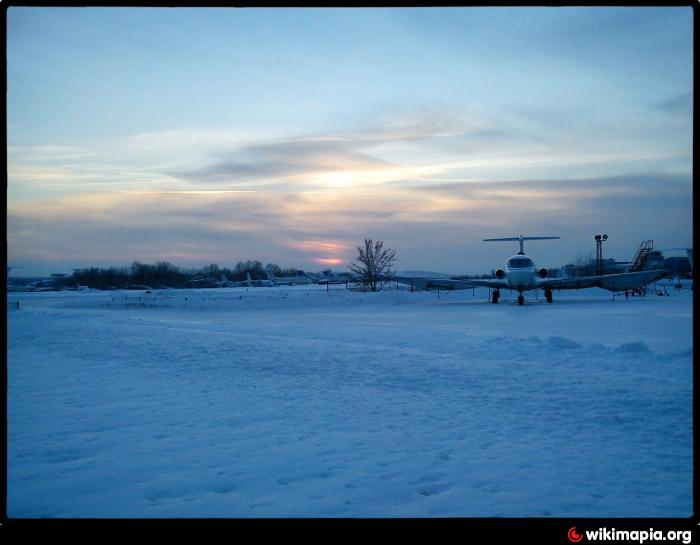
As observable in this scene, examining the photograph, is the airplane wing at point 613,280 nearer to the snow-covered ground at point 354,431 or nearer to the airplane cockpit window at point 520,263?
the airplane cockpit window at point 520,263

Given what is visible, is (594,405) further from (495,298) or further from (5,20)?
(495,298)

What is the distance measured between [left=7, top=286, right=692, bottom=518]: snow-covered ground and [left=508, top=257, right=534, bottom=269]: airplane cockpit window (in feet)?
66.6

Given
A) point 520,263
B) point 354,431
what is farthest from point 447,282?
point 354,431

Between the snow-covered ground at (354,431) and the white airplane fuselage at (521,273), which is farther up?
the white airplane fuselage at (521,273)

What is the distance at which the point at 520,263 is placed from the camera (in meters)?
31.9

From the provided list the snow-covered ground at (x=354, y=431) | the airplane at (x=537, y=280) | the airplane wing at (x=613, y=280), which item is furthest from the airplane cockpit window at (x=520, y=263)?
the snow-covered ground at (x=354, y=431)

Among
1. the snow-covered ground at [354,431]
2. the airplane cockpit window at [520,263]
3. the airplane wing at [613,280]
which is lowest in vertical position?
the snow-covered ground at [354,431]

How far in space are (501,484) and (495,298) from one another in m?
29.7

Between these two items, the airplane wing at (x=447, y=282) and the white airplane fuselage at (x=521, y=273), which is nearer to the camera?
the white airplane fuselage at (x=521, y=273)

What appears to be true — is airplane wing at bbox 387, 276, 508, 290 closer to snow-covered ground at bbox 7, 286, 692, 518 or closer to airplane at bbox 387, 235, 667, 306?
airplane at bbox 387, 235, 667, 306

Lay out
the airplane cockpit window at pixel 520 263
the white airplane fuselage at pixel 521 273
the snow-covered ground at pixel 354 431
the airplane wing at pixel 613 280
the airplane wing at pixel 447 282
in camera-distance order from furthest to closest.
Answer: the airplane wing at pixel 447 282
the airplane wing at pixel 613 280
the airplane cockpit window at pixel 520 263
the white airplane fuselage at pixel 521 273
the snow-covered ground at pixel 354 431

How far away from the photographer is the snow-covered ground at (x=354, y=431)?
13.8ft

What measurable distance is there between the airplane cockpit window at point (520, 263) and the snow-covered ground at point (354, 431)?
2031cm

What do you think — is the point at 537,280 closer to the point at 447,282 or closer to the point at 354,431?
the point at 447,282
